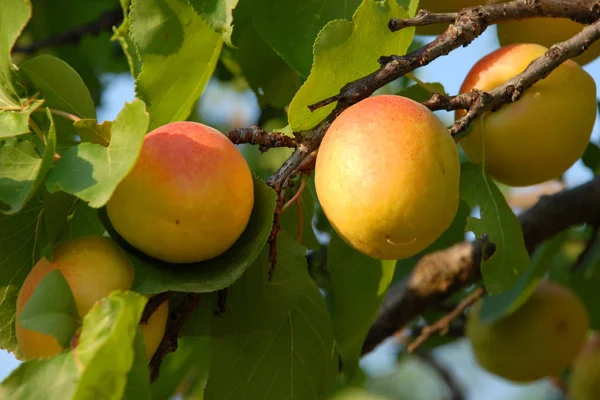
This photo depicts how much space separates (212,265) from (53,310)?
21 centimetres

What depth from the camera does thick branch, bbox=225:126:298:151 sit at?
0.98m

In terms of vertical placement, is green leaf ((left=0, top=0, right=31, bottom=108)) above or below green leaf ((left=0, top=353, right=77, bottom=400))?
above

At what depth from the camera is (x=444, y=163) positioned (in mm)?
881

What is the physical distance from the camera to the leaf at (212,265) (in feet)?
2.81

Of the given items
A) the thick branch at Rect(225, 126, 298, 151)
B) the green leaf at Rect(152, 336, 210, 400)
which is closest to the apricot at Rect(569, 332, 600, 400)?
the green leaf at Rect(152, 336, 210, 400)

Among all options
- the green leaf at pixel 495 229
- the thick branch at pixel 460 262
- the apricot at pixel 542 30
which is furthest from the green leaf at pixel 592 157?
the green leaf at pixel 495 229

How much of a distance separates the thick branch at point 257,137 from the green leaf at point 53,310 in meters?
0.30

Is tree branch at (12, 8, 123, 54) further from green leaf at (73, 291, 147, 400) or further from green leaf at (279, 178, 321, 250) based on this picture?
green leaf at (73, 291, 147, 400)

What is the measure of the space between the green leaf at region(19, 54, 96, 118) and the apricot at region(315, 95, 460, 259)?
35 cm

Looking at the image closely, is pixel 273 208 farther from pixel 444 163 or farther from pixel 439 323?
pixel 439 323

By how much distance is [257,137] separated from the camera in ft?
3.22

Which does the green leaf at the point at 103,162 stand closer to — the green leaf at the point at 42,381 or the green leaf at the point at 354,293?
the green leaf at the point at 42,381

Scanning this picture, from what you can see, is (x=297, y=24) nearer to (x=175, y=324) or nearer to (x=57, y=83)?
(x=57, y=83)

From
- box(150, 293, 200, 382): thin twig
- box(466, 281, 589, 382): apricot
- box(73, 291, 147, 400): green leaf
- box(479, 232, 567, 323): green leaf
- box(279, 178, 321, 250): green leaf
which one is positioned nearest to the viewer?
box(73, 291, 147, 400): green leaf
